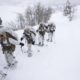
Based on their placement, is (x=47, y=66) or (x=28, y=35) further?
(x=28, y=35)

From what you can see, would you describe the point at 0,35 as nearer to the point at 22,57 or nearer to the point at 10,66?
the point at 10,66

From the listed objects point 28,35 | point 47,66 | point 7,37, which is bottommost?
point 47,66

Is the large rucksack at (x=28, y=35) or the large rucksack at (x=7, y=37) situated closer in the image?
the large rucksack at (x=7, y=37)

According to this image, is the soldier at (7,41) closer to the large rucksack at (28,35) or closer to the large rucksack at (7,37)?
the large rucksack at (7,37)

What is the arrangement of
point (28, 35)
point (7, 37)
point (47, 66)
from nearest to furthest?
point (7, 37) < point (47, 66) < point (28, 35)

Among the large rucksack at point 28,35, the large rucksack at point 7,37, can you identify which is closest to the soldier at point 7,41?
the large rucksack at point 7,37

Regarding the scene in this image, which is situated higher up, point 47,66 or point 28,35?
point 28,35

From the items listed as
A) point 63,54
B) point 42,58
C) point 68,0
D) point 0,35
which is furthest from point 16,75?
point 68,0

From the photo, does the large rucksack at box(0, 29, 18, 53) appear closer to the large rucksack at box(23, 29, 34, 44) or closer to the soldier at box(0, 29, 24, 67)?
the soldier at box(0, 29, 24, 67)

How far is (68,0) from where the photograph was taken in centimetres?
7481

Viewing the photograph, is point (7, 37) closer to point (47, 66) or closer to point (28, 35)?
point (28, 35)

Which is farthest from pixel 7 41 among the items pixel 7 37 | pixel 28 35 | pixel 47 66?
pixel 47 66

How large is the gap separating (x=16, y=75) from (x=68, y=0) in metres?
71.0

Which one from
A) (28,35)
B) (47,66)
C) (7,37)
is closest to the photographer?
(7,37)
